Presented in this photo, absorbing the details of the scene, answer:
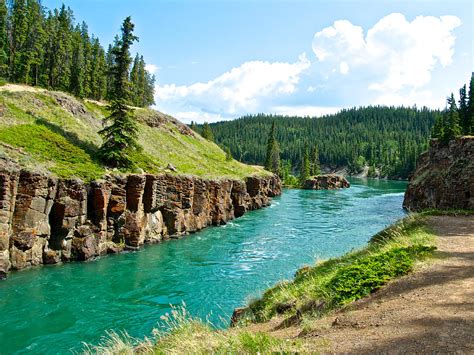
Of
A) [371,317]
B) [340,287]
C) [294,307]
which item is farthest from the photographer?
[294,307]

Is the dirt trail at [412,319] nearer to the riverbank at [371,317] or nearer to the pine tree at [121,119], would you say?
the riverbank at [371,317]

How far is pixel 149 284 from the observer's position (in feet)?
85.1

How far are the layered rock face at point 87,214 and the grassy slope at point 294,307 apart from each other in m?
18.2

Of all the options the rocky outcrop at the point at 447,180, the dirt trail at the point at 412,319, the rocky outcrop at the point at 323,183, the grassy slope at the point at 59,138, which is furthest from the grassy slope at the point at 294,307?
the rocky outcrop at the point at 323,183

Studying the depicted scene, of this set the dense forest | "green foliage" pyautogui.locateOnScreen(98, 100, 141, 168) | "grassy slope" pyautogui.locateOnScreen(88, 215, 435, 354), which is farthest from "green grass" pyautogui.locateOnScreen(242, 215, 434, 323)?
the dense forest

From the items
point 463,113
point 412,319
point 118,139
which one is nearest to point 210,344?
point 412,319

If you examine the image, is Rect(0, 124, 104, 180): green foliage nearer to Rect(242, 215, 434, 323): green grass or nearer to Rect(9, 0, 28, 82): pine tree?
Rect(242, 215, 434, 323): green grass

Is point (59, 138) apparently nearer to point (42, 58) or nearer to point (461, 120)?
point (42, 58)

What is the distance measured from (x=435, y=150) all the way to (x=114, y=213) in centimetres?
5773

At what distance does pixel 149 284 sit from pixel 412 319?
20775mm

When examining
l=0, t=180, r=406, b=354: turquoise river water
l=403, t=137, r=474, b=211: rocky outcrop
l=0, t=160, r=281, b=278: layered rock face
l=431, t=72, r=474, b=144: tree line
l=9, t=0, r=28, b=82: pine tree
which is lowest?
l=0, t=180, r=406, b=354: turquoise river water

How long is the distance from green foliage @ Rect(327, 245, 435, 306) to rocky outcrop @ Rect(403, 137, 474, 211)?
28908 millimetres

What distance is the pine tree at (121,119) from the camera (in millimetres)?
38844

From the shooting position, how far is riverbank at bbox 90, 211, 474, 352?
7.52m
